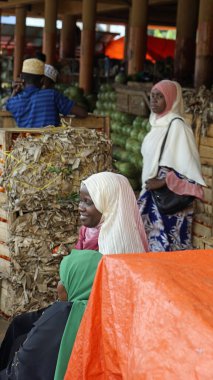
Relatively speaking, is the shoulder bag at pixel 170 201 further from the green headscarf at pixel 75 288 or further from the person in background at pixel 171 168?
the green headscarf at pixel 75 288

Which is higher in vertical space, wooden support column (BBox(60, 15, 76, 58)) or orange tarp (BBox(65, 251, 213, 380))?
wooden support column (BBox(60, 15, 76, 58))

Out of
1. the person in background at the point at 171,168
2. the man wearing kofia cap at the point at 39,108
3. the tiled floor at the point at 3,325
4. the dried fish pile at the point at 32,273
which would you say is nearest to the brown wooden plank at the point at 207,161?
the person in background at the point at 171,168

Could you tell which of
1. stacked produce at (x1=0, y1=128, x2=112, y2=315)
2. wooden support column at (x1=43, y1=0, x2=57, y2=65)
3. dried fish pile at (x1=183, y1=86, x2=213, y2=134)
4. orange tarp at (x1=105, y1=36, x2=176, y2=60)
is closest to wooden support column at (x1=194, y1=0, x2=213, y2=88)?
dried fish pile at (x1=183, y1=86, x2=213, y2=134)

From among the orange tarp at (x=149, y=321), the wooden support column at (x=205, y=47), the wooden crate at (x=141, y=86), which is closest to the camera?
the orange tarp at (x=149, y=321)

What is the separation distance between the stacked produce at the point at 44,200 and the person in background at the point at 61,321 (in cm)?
162

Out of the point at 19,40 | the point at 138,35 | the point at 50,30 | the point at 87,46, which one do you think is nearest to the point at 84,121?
the point at 138,35

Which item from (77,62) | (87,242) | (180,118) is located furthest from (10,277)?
(77,62)

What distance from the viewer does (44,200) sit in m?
4.60

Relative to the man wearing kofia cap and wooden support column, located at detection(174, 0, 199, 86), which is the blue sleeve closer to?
the man wearing kofia cap

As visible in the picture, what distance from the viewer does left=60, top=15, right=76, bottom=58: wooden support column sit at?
16781 mm

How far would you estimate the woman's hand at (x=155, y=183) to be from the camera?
5.28 m

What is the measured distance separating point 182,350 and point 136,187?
261 inches

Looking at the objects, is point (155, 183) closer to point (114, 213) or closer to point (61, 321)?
point (114, 213)

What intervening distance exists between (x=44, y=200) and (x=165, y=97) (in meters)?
1.41
